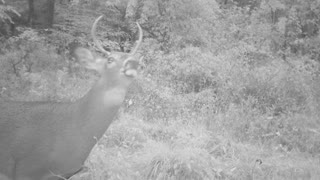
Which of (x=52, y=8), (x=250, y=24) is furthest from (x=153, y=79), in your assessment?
(x=250, y=24)

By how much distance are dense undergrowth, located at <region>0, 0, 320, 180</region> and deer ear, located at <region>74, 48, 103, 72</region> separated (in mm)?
1196

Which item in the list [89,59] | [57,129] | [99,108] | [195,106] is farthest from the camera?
[195,106]

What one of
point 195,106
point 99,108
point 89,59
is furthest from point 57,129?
point 195,106

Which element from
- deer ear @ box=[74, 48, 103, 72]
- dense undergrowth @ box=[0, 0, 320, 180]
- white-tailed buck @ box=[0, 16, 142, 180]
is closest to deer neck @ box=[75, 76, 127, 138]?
white-tailed buck @ box=[0, 16, 142, 180]

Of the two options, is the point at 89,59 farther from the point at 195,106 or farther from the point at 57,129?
the point at 195,106

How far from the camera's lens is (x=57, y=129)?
4.48 metres

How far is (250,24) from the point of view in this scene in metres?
13.3

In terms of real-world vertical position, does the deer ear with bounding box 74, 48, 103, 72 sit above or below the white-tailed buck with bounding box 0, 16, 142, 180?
above

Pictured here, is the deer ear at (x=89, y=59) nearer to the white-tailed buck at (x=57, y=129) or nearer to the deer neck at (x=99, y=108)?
the white-tailed buck at (x=57, y=129)

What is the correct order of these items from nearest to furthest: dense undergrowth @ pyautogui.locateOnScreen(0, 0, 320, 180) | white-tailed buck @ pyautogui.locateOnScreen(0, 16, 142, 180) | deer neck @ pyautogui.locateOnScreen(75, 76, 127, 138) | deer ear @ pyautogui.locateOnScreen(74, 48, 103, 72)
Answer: white-tailed buck @ pyautogui.locateOnScreen(0, 16, 142, 180) < deer neck @ pyautogui.locateOnScreen(75, 76, 127, 138) < deer ear @ pyautogui.locateOnScreen(74, 48, 103, 72) < dense undergrowth @ pyautogui.locateOnScreen(0, 0, 320, 180)

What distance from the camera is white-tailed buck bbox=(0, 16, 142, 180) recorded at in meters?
4.36

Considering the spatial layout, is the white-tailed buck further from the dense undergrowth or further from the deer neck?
the dense undergrowth

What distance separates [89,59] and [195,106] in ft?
10.4

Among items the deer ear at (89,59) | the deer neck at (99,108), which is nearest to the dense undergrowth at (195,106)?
the deer neck at (99,108)
